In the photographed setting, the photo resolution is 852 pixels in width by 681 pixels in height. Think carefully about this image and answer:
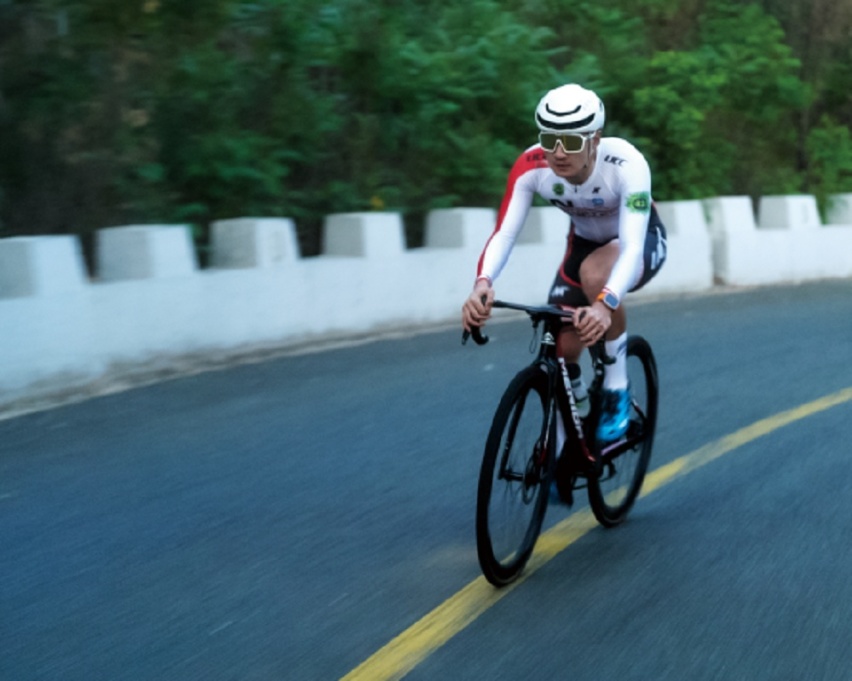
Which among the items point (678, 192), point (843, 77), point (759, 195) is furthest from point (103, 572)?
point (843, 77)

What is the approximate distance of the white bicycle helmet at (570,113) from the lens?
18.8ft

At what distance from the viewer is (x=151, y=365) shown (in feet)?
36.1

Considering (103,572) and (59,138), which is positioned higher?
(59,138)

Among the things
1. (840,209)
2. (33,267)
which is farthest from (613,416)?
(840,209)

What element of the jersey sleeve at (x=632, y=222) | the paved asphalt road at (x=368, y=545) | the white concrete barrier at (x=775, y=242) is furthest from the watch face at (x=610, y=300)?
the white concrete barrier at (x=775, y=242)

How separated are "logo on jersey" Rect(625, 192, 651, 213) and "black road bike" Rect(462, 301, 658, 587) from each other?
1.88 feet

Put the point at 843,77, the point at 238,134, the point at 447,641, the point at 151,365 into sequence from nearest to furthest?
the point at 447,641 → the point at 151,365 → the point at 238,134 → the point at 843,77

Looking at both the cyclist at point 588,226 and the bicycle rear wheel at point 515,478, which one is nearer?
the bicycle rear wheel at point 515,478

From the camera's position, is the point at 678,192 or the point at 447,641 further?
the point at 678,192

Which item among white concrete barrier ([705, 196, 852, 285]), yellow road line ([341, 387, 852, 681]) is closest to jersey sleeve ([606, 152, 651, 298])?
yellow road line ([341, 387, 852, 681])

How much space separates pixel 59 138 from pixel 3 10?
121 cm

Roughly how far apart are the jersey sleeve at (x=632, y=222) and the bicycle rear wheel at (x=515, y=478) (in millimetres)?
561

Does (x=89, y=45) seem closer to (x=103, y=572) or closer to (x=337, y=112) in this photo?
(x=337, y=112)

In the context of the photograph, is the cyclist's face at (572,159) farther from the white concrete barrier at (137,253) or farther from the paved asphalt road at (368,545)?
the white concrete barrier at (137,253)
